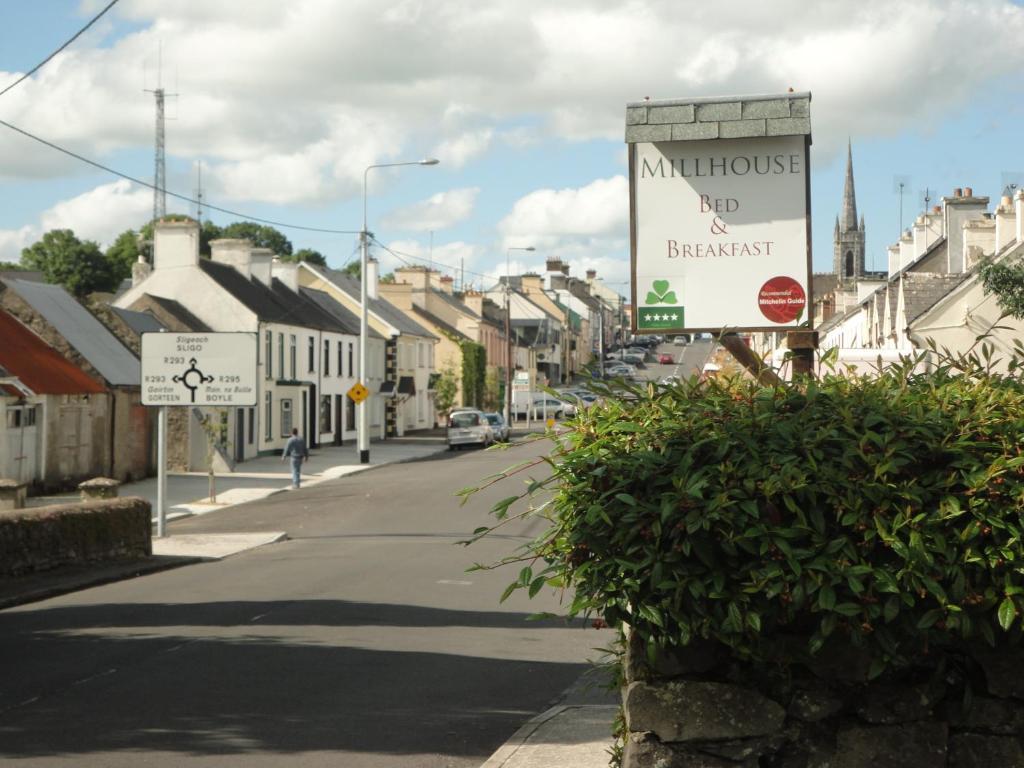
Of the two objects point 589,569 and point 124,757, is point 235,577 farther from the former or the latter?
point 589,569

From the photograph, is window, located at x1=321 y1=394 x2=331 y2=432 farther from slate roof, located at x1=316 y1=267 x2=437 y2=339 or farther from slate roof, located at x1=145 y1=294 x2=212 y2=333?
slate roof, located at x1=316 y1=267 x2=437 y2=339

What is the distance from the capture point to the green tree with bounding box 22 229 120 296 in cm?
9862

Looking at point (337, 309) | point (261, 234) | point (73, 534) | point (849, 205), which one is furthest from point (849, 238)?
point (73, 534)

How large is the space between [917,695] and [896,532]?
2.64 feet

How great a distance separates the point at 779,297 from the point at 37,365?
29856mm

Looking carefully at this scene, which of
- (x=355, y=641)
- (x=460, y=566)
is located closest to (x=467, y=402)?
(x=460, y=566)

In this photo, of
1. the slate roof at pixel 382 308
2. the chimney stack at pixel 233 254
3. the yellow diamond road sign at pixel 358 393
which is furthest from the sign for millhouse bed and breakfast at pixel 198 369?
the slate roof at pixel 382 308

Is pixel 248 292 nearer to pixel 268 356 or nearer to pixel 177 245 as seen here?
pixel 268 356

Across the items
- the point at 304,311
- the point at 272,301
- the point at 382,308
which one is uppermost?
the point at 382,308

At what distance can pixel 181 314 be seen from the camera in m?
48.2

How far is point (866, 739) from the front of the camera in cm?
536

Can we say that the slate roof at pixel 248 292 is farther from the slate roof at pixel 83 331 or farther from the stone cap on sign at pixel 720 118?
the stone cap on sign at pixel 720 118

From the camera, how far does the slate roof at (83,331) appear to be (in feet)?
121

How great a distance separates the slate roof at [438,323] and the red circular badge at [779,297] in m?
73.5
